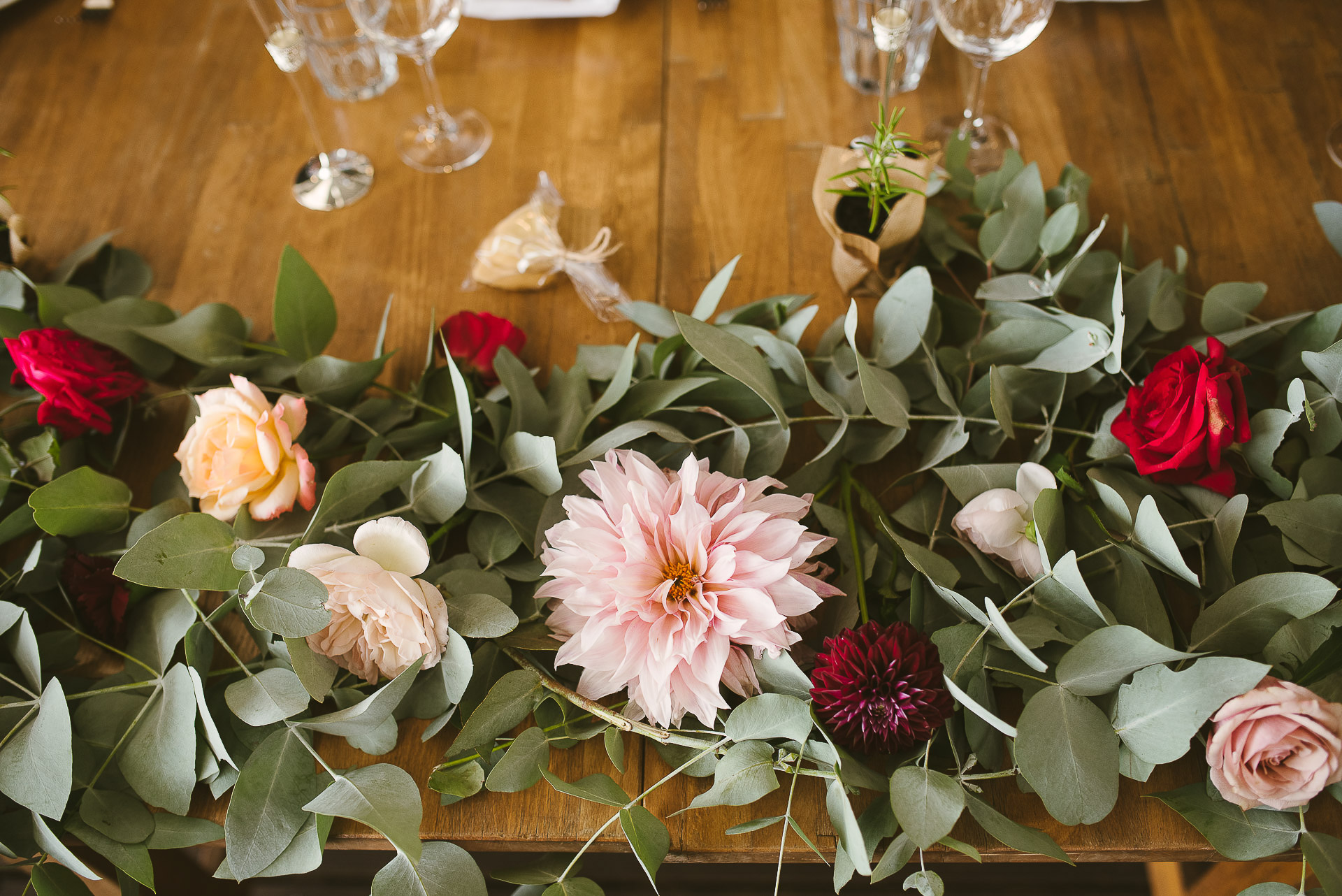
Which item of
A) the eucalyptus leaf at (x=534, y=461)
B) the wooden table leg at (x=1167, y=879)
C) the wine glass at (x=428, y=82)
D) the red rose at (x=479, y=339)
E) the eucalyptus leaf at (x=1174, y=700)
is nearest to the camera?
the eucalyptus leaf at (x=1174, y=700)

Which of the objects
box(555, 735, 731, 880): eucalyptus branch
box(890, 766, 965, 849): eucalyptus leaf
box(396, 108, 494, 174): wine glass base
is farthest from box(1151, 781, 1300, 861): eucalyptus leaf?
box(396, 108, 494, 174): wine glass base

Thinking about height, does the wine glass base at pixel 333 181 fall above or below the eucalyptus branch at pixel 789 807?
above

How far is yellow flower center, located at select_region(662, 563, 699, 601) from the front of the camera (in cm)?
45

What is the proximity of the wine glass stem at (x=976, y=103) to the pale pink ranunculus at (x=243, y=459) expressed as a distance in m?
0.53

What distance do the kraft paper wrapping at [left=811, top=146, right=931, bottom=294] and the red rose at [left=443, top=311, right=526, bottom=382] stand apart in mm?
226

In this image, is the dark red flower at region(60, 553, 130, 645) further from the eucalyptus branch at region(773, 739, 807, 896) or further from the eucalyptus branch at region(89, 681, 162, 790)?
the eucalyptus branch at region(773, 739, 807, 896)

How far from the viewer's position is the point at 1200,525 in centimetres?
50

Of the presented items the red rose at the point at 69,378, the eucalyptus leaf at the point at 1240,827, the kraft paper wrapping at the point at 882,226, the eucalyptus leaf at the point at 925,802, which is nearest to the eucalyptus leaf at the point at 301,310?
the red rose at the point at 69,378

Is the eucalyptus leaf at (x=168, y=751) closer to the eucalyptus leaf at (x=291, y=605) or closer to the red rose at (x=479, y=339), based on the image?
the eucalyptus leaf at (x=291, y=605)

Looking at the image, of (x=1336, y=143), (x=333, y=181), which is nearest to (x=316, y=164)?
(x=333, y=181)

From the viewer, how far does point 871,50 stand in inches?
30.5

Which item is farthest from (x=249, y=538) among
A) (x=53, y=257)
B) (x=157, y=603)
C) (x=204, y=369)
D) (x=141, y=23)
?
(x=141, y=23)

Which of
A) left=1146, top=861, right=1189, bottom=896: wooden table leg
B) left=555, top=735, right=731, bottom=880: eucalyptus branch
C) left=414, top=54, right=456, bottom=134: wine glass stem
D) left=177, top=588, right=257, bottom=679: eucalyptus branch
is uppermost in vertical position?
left=414, top=54, right=456, bottom=134: wine glass stem

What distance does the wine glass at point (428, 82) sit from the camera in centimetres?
70
